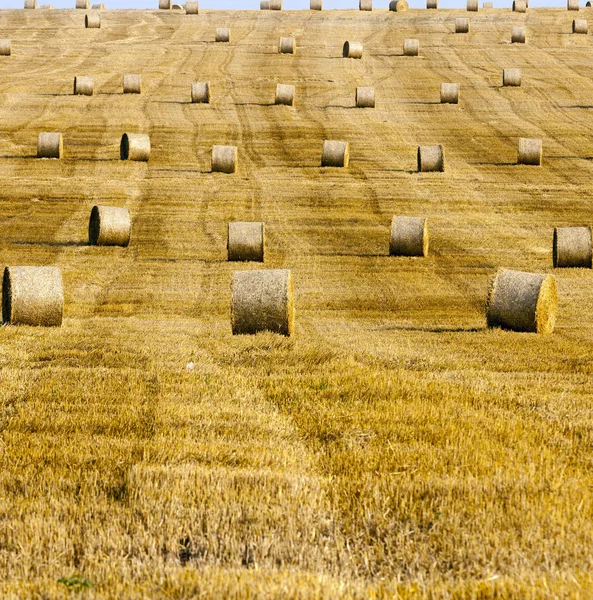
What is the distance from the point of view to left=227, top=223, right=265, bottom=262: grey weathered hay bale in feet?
86.0

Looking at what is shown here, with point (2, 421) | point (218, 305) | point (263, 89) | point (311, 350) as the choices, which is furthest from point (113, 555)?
point (263, 89)

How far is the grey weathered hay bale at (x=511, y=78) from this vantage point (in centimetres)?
5272

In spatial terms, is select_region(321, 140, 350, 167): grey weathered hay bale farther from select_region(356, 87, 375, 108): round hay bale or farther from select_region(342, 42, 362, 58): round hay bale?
select_region(342, 42, 362, 58): round hay bale

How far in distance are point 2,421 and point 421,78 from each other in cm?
4845

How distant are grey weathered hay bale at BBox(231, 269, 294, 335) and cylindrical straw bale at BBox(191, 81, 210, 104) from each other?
34.1 m

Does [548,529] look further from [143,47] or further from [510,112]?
[143,47]

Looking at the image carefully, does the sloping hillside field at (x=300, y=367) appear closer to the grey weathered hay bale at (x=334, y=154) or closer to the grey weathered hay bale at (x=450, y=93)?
the grey weathered hay bale at (x=450, y=93)

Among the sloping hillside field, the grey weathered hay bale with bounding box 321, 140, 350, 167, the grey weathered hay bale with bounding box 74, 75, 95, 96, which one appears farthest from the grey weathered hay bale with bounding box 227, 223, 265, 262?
the grey weathered hay bale with bounding box 74, 75, 95, 96

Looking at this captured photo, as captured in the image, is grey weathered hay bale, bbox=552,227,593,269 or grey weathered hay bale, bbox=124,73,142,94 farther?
grey weathered hay bale, bbox=124,73,142,94

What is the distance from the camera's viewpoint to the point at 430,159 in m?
37.7

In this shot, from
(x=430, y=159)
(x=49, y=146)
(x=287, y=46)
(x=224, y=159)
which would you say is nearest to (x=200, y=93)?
(x=49, y=146)

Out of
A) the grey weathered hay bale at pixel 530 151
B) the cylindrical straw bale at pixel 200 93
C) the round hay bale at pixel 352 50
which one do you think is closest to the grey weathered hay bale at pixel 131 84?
the cylindrical straw bale at pixel 200 93

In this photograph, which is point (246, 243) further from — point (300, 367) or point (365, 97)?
point (365, 97)

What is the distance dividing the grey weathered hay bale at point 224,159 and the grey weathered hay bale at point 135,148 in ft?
9.79
